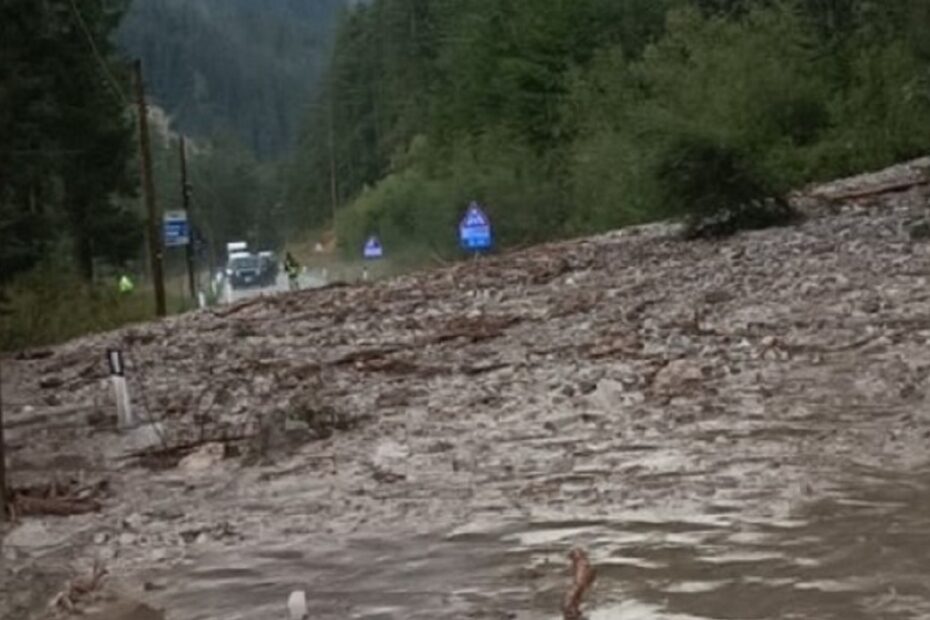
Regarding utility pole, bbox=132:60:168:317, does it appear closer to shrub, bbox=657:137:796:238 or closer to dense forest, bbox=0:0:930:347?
dense forest, bbox=0:0:930:347

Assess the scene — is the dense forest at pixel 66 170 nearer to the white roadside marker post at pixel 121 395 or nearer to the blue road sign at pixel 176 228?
the blue road sign at pixel 176 228

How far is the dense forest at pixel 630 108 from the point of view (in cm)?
3378

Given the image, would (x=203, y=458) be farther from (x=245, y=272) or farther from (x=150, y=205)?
(x=245, y=272)

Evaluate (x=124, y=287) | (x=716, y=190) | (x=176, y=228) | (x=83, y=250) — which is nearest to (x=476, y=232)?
(x=124, y=287)

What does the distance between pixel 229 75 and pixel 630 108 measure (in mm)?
137964

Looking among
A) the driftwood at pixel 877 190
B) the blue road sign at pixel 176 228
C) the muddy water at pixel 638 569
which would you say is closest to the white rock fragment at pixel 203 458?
the muddy water at pixel 638 569

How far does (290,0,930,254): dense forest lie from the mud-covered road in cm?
866

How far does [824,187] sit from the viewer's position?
33188 millimetres

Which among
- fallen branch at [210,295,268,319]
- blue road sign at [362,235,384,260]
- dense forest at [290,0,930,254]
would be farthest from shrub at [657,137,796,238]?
blue road sign at [362,235,384,260]

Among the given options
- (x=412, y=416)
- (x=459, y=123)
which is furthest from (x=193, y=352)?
(x=459, y=123)

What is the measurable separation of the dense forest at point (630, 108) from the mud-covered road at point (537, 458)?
866 cm

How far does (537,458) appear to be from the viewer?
36.9 feet

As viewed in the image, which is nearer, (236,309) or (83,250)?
(236,309)

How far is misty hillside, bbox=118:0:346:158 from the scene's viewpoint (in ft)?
531
